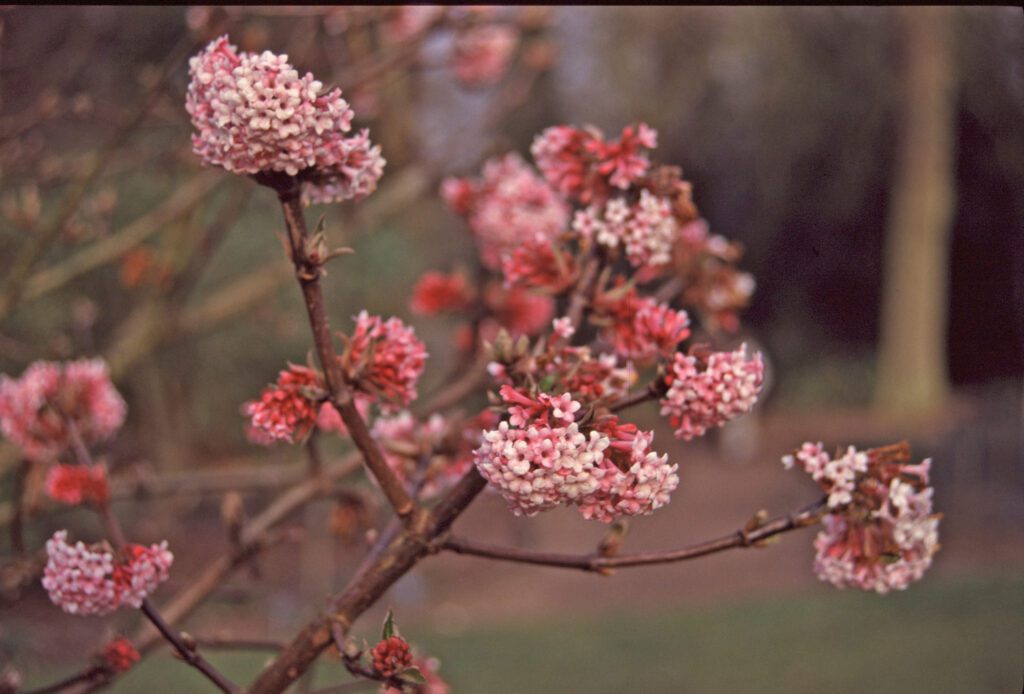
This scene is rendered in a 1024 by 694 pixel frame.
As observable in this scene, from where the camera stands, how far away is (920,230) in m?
14.1

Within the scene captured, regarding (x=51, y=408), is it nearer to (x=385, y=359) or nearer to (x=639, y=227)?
(x=385, y=359)

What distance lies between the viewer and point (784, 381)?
15.6m

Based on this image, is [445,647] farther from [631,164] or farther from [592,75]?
[592,75]

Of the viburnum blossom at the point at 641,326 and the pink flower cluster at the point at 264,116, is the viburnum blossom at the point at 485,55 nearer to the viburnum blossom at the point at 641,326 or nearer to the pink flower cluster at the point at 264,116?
the viburnum blossom at the point at 641,326

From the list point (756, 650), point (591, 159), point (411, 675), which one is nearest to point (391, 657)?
point (411, 675)

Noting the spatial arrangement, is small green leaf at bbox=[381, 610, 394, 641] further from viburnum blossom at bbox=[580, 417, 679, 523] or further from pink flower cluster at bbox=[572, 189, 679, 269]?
pink flower cluster at bbox=[572, 189, 679, 269]

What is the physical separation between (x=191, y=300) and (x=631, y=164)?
5446mm

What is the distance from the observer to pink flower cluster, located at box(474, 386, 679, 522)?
0.83m

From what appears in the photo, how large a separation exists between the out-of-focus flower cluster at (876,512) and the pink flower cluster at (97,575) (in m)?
0.61

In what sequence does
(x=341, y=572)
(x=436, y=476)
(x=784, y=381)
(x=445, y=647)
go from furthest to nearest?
(x=784, y=381)
(x=341, y=572)
(x=445, y=647)
(x=436, y=476)

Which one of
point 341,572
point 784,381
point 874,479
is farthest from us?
point 784,381

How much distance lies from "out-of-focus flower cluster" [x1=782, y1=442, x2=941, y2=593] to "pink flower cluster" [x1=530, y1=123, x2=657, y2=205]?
1.17 feet

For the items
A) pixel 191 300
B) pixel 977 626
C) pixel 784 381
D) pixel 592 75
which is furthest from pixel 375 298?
pixel 784 381

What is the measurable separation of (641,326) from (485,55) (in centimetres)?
193
